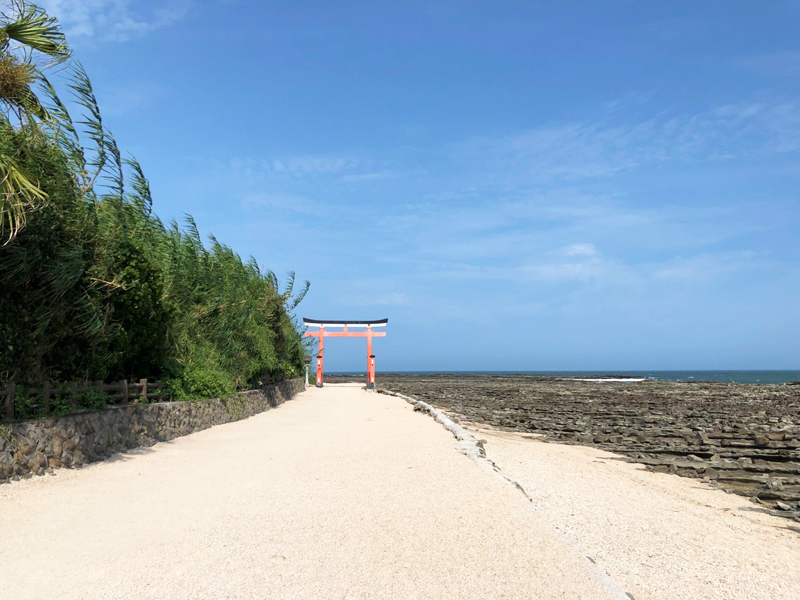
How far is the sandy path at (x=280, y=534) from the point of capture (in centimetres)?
369

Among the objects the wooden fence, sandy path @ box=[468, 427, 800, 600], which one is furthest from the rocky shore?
the wooden fence

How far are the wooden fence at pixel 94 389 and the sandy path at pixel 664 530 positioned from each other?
255 inches

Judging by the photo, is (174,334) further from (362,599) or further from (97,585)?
→ (362,599)

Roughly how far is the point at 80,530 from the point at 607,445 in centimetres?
1097

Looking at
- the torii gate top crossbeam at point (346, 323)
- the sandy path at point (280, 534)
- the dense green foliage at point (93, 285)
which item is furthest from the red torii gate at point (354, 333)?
the sandy path at point (280, 534)

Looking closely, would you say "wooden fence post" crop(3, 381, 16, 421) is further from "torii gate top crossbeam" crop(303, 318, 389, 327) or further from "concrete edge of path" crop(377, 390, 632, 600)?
"torii gate top crossbeam" crop(303, 318, 389, 327)

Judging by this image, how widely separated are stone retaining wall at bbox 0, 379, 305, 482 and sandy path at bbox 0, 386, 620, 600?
0.28m

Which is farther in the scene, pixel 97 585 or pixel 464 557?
pixel 464 557

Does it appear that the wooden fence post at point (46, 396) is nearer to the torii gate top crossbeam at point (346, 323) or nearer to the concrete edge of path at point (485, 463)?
the concrete edge of path at point (485, 463)

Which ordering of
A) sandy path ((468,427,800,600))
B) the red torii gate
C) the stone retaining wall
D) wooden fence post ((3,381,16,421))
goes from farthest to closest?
1. the red torii gate
2. wooden fence post ((3,381,16,421))
3. the stone retaining wall
4. sandy path ((468,427,800,600))

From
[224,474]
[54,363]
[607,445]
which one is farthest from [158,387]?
[607,445]

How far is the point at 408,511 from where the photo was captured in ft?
17.8

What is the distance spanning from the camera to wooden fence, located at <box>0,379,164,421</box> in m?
6.73

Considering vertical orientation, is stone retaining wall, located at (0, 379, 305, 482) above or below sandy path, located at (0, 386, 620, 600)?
above
